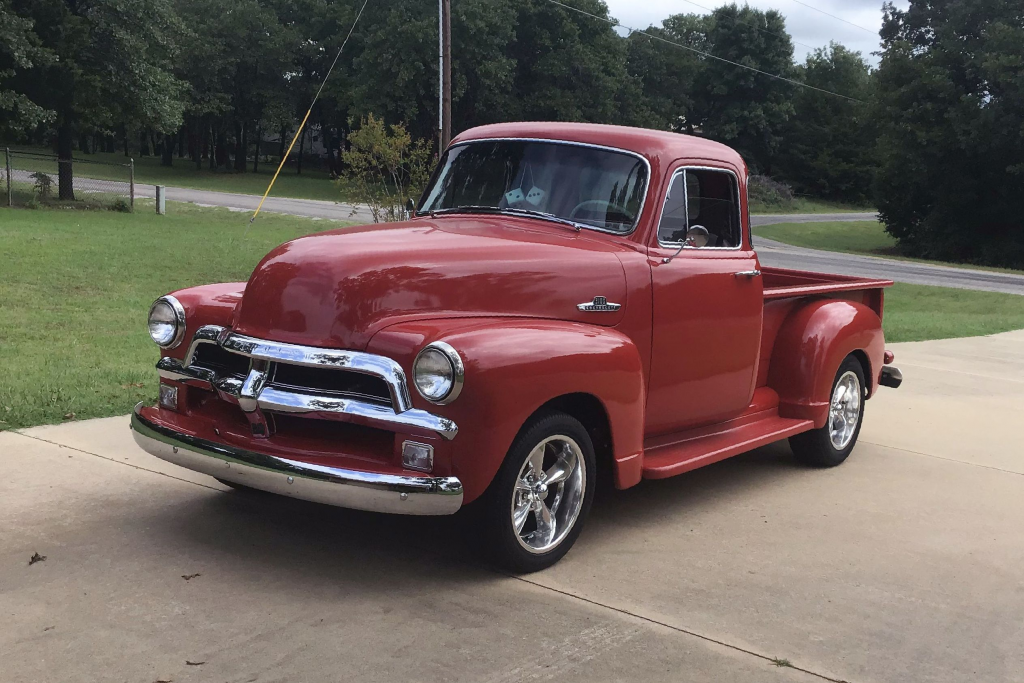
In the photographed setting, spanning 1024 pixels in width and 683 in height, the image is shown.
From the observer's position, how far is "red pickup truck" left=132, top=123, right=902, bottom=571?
4.23 metres

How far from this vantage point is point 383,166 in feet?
62.7

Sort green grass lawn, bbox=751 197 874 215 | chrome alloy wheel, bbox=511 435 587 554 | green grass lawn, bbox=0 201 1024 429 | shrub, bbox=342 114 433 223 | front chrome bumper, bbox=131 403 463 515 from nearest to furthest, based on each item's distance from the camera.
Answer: front chrome bumper, bbox=131 403 463 515, chrome alloy wheel, bbox=511 435 587 554, green grass lawn, bbox=0 201 1024 429, shrub, bbox=342 114 433 223, green grass lawn, bbox=751 197 874 215

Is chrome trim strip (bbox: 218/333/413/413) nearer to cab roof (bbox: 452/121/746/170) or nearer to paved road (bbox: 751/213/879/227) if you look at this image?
cab roof (bbox: 452/121/746/170)

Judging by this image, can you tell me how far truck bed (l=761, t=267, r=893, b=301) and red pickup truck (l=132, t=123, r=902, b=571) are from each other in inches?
4.3

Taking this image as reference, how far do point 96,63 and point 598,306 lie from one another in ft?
88.3

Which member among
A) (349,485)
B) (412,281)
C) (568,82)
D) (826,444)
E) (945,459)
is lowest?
(945,459)

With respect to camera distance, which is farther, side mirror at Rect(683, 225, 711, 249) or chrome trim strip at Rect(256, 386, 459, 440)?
side mirror at Rect(683, 225, 711, 249)

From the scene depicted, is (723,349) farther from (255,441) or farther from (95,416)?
(95,416)

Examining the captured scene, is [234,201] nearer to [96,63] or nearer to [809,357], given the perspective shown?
[96,63]

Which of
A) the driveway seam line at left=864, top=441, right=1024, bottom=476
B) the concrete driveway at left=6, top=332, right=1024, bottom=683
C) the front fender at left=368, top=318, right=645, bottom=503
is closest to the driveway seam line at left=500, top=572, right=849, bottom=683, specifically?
the concrete driveway at left=6, top=332, right=1024, bottom=683

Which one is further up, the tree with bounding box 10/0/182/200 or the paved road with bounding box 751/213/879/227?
the tree with bounding box 10/0/182/200

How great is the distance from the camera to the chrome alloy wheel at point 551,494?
4.69 m

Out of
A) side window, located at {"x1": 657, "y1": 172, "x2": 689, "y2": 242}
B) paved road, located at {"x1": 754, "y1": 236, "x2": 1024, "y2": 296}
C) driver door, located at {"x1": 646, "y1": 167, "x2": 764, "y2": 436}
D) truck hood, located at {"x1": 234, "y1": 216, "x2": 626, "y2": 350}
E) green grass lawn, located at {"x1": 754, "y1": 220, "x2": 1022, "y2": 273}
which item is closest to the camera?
truck hood, located at {"x1": 234, "y1": 216, "x2": 626, "y2": 350}

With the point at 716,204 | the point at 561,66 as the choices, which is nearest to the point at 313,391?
the point at 716,204
